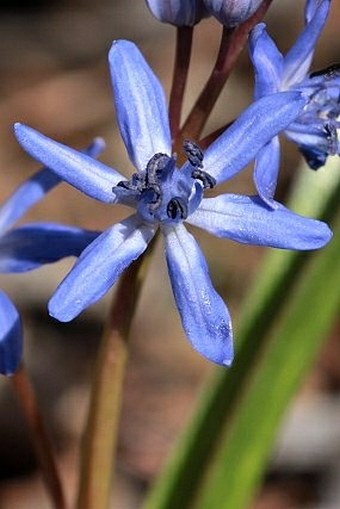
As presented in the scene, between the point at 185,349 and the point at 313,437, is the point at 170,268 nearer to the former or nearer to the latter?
the point at 313,437

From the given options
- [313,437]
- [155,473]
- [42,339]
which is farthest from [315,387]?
[42,339]

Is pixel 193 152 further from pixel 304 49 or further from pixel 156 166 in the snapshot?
pixel 304 49

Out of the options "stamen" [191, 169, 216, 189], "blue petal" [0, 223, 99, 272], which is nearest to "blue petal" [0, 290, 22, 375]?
"blue petal" [0, 223, 99, 272]

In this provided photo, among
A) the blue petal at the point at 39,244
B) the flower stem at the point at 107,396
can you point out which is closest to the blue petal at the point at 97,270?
the flower stem at the point at 107,396

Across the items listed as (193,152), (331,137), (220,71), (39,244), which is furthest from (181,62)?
(39,244)

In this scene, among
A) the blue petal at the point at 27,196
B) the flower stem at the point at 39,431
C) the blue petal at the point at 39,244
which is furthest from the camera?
the blue petal at the point at 27,196

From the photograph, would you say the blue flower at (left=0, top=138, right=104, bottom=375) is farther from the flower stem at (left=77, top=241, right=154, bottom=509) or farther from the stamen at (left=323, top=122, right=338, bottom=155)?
the stamen at (left=323, top=122, right=338, bottom=155)

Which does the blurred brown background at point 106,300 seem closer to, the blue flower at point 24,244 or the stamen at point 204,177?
the blue flower at point 24,244
